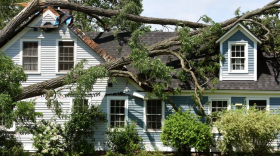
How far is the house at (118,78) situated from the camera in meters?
16.8

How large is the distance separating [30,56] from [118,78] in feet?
13.6

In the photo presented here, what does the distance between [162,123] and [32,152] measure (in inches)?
231

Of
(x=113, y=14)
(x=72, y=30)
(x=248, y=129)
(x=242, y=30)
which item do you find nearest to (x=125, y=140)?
(x=248, y=129)

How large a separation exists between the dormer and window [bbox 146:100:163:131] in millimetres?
3237

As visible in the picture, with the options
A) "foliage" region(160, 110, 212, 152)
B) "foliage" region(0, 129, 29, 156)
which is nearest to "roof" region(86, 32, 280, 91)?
"foliage" region(160, 110, 212, 152)

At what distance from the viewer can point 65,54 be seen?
1723 centimetres

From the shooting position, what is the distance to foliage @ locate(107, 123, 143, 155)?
15664mm

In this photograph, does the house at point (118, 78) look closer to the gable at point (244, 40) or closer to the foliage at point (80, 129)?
the gable at point (244, 40)

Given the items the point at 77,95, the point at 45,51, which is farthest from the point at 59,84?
the point at 45,51

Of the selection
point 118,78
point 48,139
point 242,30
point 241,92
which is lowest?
point 48,139

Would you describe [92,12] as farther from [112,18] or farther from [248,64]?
[248,64]

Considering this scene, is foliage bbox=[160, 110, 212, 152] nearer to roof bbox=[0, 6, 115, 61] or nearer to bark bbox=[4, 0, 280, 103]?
bark bbox=[4, 0, 280, 103]

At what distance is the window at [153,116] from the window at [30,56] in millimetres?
5448

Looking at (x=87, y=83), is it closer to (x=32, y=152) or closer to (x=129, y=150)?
(x=129, y=150)
